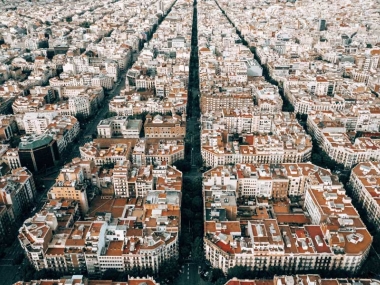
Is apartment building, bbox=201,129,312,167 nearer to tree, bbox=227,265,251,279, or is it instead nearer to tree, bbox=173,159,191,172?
tree, bbox=173,159,191,172

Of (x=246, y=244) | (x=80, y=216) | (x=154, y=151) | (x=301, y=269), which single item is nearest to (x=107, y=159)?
(x=154, y=151)

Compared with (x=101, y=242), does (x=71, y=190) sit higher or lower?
higher

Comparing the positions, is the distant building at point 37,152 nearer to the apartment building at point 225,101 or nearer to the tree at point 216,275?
the apartment building at point 225,101

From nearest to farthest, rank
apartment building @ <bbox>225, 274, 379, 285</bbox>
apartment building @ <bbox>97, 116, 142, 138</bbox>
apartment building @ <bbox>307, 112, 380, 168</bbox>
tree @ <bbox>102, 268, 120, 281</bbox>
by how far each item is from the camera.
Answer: apartment building @ <bbox>225, 274, 379, 285</bbox>
tree @ <bbox>102, 268, 120, 281</bbox>
apartment building @ <bbox>307, 112, 380, 168</bbox>
apartment building @ <bbox>97, 116, 142, 138</bbox>

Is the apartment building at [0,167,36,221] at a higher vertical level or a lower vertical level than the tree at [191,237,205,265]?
higher

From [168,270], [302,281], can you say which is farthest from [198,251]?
[302,281]

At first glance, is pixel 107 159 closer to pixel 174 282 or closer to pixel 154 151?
pixel 154 151

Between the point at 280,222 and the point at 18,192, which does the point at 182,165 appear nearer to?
the point at 280,222

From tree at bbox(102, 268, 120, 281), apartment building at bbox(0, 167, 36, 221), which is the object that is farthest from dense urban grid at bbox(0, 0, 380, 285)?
apartment building at bbox(0, 167, 36, 221)

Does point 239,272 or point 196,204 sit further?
point 196,204
